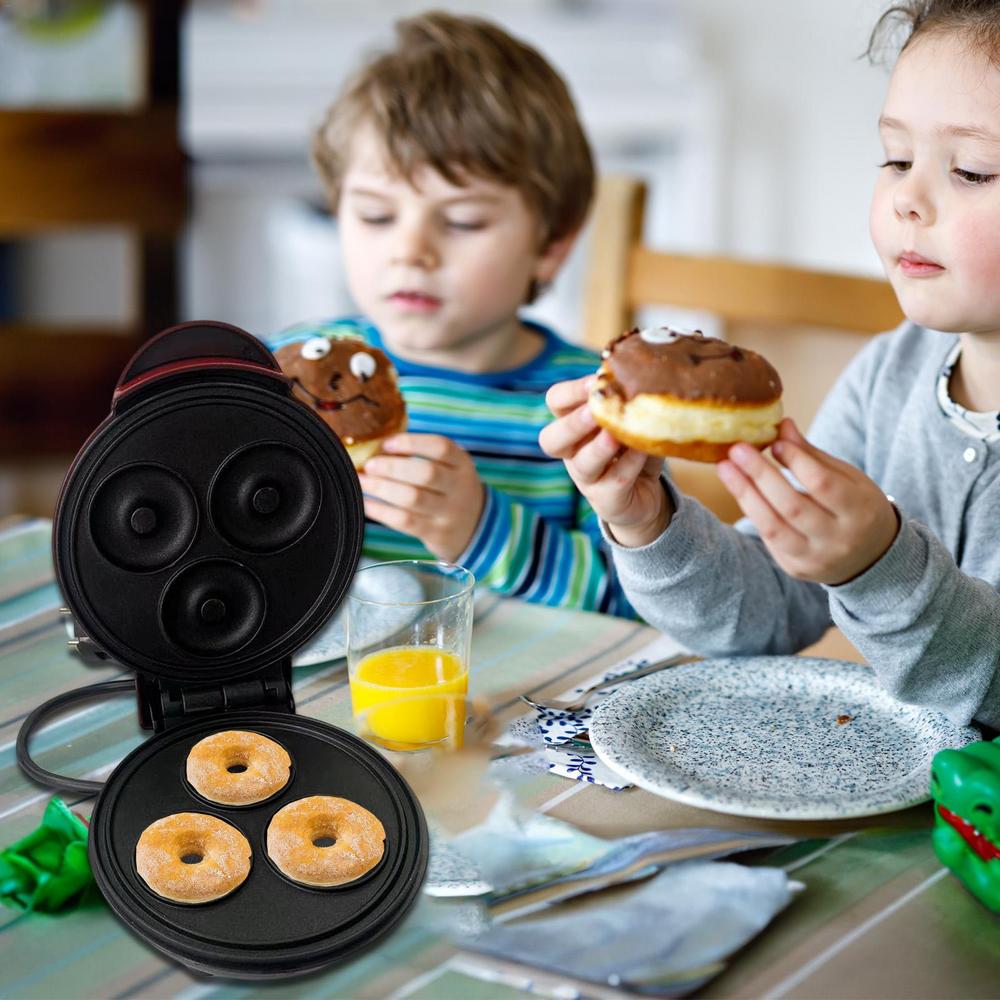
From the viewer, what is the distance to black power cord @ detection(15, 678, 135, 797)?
2.84 feet

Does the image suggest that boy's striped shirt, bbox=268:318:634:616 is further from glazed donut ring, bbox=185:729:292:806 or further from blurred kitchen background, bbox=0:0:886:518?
blurred kitchen background, bbox=0:0:886:518

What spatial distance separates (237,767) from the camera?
2.72ft

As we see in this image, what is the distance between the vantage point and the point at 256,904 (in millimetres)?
716

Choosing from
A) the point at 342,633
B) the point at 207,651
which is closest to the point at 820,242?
the point at 342,633

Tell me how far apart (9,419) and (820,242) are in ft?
7.36

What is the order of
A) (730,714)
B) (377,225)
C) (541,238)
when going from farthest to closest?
(541,238) < (377,225) < (730,714)

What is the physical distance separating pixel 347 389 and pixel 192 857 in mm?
590

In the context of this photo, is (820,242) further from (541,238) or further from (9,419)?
(9,419)

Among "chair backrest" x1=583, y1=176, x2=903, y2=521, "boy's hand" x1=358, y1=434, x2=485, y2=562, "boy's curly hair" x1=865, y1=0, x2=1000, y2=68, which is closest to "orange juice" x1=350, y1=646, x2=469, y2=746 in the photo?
"boy's hand" x1=358, y1=434, x2=485, y2=562

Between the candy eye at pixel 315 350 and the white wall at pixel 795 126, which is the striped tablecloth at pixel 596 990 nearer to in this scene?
the candy eye at pixel 315 350

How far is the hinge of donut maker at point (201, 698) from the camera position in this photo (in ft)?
2.84

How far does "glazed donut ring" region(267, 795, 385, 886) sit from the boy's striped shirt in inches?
24.8

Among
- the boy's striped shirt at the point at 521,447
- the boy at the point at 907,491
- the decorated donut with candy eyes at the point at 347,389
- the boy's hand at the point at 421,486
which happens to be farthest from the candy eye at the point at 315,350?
the boy at the point at 907,491

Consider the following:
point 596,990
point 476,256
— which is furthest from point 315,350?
point 596,990
